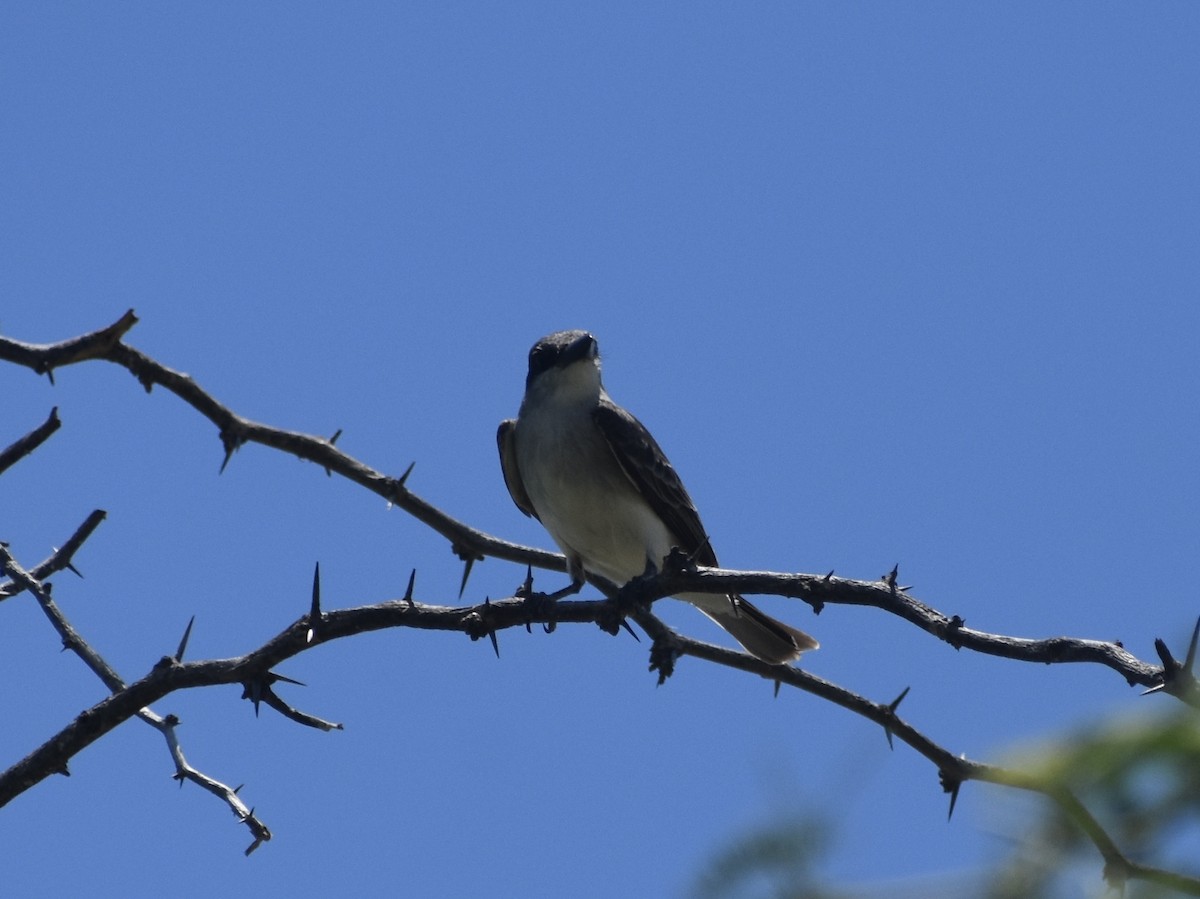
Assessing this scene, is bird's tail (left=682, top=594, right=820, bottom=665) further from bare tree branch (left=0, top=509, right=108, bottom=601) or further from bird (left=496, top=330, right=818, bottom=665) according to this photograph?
bare tree branch (left=0, top=509, right=108, bottom=601)

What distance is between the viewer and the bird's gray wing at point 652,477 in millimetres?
9359

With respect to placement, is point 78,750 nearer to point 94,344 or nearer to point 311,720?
point 311,720

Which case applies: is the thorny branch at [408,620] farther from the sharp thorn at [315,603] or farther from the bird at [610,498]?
the bird at [610,498]

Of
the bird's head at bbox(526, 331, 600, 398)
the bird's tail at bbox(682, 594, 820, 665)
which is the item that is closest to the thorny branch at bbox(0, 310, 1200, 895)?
the bird's tail at bbox(682, 594, 820, 665)

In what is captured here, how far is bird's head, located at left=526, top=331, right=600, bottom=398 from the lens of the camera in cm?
Answer: 995

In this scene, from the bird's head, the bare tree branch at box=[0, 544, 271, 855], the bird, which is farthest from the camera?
the bird's head

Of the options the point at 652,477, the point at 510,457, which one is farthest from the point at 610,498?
the point at 510,457

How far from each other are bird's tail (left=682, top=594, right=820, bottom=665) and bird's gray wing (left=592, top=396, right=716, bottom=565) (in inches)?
15.1

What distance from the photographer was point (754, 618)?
30.5 feet

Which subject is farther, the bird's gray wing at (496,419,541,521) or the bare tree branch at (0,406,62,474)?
→ the bird's gray wing at (496,419,541,521)

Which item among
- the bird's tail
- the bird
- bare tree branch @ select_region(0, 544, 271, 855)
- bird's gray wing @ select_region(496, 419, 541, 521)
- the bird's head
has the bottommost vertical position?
bare tree branch @ select_region(0, 544, 271, 855)

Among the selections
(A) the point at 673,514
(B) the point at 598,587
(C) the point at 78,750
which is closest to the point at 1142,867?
(C) the point at 78,750

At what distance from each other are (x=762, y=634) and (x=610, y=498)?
1396mm

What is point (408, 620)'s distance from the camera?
5.61 meters
